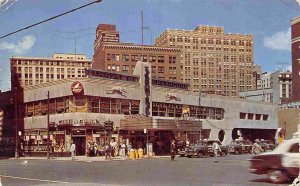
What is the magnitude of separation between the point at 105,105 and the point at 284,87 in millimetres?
28131

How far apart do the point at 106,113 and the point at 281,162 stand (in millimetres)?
28875

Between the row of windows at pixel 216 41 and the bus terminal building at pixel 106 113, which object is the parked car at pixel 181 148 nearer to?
the bus terminal building at pixel 106 113

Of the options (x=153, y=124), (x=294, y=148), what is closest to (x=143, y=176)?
(x=294, y=148)

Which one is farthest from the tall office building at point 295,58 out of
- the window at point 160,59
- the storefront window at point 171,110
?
the window at point 160,59

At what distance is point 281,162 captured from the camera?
8383 mm

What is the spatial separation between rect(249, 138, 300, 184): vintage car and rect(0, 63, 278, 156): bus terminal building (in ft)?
78.2

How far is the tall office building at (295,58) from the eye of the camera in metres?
7.20

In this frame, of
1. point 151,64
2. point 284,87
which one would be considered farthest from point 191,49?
point 151,64

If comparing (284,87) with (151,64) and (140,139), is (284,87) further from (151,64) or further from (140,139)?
(151,64)

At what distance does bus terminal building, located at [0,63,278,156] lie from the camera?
35562 mm

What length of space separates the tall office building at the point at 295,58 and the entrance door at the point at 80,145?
29.3 metres

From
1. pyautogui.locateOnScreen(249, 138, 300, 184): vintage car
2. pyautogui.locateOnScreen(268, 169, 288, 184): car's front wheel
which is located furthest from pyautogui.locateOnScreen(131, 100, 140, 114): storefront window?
pyautogui.locateOnScreen(268, 169, 288, 184): car's front wheel

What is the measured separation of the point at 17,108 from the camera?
124 ft

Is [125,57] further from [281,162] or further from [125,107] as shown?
[281,162]
